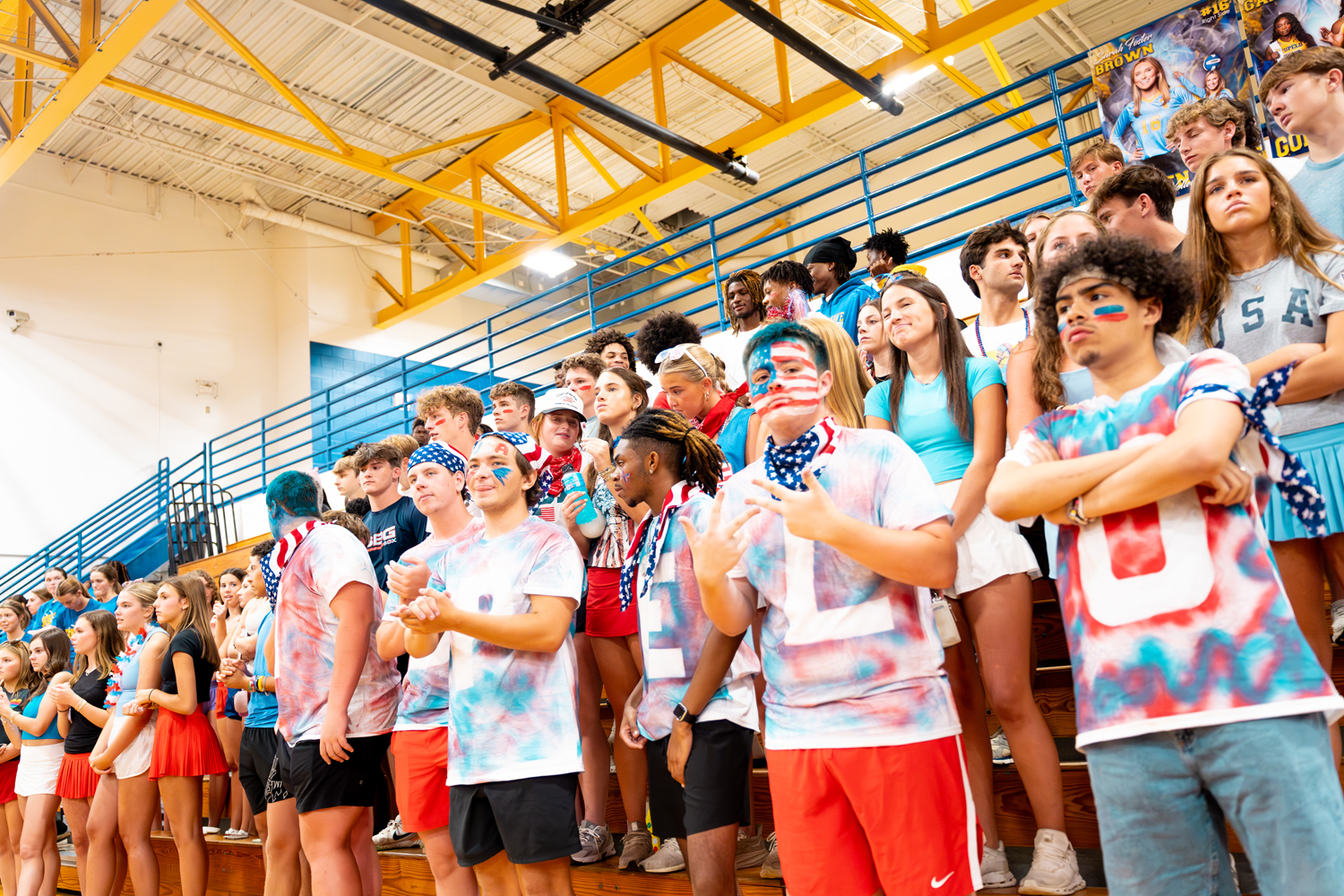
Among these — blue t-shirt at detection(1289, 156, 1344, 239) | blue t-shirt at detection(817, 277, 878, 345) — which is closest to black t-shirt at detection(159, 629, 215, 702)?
blue t-shirt at detection(817, 277, 878, 345)

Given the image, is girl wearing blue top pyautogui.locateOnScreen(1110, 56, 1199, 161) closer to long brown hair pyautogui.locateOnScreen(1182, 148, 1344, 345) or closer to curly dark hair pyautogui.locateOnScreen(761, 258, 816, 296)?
curly dark hair pyautogui.locateOnScreen(761, 258, 816, 296)

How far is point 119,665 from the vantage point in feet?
15.8

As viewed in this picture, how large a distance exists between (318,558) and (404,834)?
157 cm

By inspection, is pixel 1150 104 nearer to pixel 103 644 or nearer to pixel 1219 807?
pixel 1219 807

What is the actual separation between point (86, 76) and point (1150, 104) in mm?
8367

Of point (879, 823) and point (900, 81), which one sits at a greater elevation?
point (900, 81)

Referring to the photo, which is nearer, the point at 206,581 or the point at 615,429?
the point at 615,429

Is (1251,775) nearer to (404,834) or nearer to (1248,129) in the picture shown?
(1248,129)

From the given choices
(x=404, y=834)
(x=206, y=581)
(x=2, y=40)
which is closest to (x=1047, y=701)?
(x=404, y=834)

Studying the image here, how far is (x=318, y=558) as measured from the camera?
3123mm

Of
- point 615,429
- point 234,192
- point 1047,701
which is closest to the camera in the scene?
point 1047,701

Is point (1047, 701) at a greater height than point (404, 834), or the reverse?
point (1047, 701)

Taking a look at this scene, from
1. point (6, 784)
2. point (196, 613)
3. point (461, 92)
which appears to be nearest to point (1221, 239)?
point (196, 613)

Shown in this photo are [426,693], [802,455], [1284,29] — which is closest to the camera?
[802,455]
